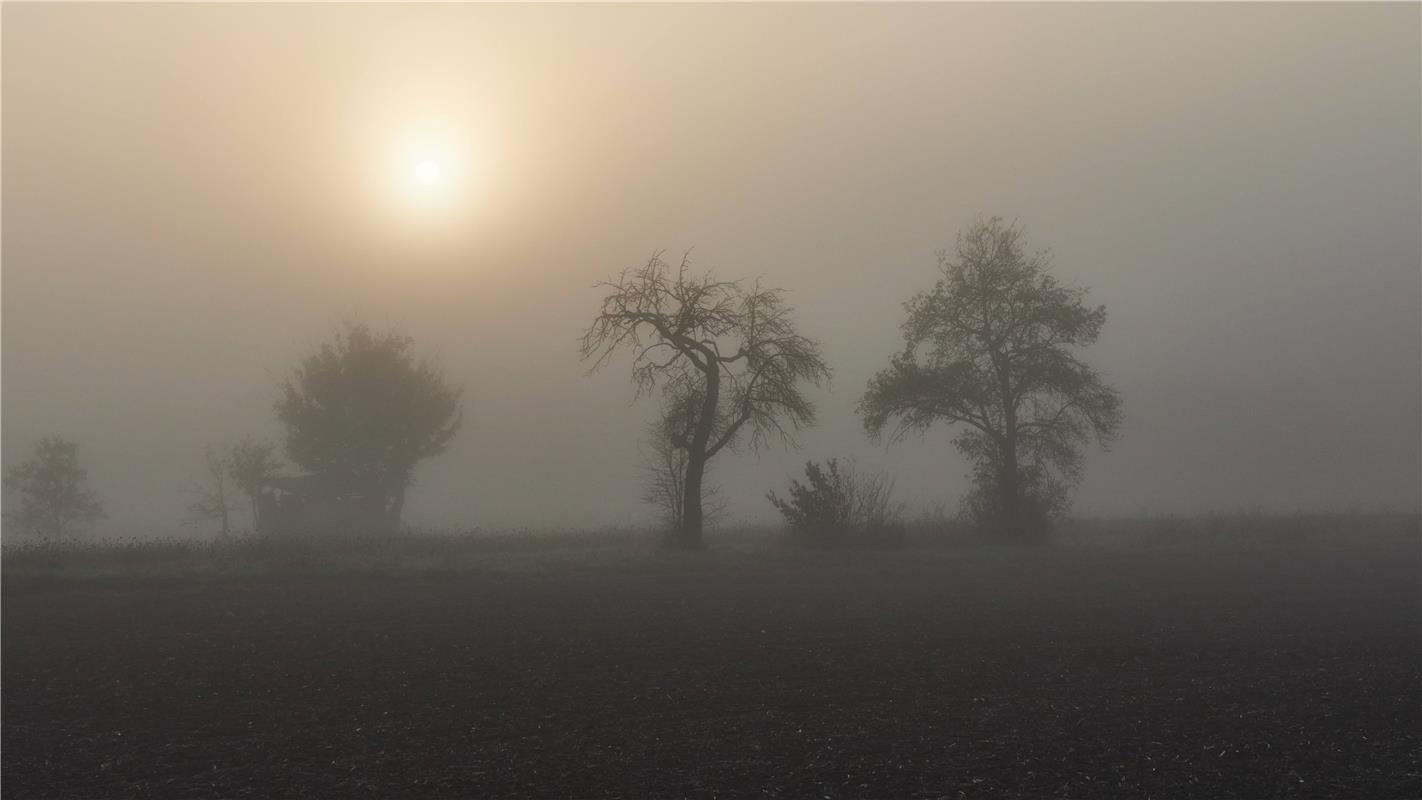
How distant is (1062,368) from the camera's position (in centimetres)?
3547

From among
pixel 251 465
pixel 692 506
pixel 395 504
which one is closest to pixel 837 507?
pixel 692 506

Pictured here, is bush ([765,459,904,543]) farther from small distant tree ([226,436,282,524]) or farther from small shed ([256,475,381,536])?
small distant tree ([226,436,282,524])

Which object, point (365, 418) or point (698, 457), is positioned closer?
point (698, 457)

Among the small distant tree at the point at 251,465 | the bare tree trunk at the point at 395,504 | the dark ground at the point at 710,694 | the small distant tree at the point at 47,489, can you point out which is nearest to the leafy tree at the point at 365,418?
the bare tree trunk at the point at 395,504

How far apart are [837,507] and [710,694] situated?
69.3 feet

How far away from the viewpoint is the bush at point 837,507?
31.9 m

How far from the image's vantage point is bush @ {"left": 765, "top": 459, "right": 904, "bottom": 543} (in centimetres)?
3194

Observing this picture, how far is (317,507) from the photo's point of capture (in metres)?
46.4

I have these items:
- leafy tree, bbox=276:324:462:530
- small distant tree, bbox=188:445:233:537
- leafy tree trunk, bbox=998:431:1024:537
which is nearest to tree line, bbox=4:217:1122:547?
leafy tree trunk, bbox=998:431:1024:537

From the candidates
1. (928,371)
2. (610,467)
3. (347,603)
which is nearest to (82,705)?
(347,603)

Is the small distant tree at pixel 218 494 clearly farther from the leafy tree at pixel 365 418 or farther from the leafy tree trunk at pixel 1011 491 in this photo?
the leafy tree trunk at pixel 1011 491

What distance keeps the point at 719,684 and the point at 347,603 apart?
11.0 meters

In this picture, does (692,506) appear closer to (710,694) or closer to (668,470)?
(668,470)

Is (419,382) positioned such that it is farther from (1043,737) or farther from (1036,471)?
(1043,737)
